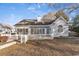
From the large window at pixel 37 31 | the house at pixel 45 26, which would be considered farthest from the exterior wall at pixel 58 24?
the large window at pixel 37 31

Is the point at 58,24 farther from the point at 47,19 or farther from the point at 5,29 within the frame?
the point at 5,29

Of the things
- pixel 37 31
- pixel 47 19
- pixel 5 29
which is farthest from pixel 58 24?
pixel 5 29

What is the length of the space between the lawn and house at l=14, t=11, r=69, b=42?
65mm

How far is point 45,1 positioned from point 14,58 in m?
0.70

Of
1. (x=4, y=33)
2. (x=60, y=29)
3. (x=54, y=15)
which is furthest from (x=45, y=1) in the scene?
(x=4, y=33)

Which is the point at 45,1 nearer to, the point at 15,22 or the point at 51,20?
the point at 51,20

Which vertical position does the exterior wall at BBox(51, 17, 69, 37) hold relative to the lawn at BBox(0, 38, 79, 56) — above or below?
above

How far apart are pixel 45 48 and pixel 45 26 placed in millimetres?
237

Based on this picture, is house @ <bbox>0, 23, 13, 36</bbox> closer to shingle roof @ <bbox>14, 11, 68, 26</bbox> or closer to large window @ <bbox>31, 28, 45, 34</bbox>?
shingle roof @ <bbox>14, 11, 68, 26</bbox>

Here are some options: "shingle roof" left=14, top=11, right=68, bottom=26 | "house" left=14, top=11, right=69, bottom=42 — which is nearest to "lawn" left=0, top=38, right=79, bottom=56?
"house" left=14, top=11, right=69, bottom=42

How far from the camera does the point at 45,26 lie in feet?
8.82

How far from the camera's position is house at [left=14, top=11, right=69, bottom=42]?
268cm

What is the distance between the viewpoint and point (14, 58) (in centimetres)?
266

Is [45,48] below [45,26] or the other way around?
below
